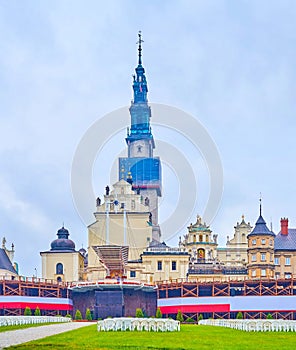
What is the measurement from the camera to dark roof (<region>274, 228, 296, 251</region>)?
4963 inches

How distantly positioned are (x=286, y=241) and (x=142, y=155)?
149 ft

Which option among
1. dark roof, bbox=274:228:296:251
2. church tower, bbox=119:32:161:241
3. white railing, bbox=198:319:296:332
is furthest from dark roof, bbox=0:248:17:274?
white railing, bbox=198:319:296:332

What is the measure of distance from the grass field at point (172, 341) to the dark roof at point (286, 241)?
72.2 metres

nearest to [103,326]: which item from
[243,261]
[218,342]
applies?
[218,342]

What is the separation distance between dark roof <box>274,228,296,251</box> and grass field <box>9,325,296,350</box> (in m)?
72.2

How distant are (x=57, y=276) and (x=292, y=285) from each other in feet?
124

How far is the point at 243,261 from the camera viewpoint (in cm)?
13962

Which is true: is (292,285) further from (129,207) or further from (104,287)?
(129,207)

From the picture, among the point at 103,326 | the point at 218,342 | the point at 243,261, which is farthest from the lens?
the point at 243,261

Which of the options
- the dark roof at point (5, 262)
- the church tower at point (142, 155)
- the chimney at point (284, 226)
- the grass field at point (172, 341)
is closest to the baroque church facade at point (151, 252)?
the chimney at point (284, 226)

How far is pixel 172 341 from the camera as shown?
1820 inches

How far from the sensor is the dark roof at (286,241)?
126m

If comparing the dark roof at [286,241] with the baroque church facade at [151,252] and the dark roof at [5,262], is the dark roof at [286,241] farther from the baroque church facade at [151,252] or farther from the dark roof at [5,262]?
the dark roof at [5,262]

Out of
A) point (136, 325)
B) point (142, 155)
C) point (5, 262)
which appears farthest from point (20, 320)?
point (142, 155)
